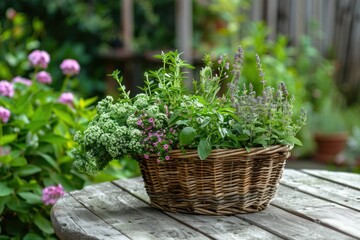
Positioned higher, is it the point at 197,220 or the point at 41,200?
the point at 197,220

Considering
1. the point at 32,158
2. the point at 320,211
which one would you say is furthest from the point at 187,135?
the point at 32,158

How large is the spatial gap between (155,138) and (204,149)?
150 millimetres

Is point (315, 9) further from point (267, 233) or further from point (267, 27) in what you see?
point (267, 233)

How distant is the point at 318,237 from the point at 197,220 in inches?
14.7

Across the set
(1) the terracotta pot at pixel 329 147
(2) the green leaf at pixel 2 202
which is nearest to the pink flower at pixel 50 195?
(2) the green leaf at pixel 2 202

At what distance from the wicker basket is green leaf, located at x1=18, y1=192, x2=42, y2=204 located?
2.74 feet

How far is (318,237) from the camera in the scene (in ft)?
6.50

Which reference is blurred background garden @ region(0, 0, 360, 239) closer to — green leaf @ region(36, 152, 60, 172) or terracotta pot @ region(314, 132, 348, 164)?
terracotta pot @ region(314, 132, 348, 164)

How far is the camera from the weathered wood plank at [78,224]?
203 cm

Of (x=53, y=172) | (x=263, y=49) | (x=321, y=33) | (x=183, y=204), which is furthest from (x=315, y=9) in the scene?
(x=183, y=204)

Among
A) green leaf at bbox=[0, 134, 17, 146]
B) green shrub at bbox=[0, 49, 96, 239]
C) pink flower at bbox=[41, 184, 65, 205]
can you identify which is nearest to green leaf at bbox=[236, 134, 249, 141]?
pink flower at bbox=[41, 184, 65, 205]

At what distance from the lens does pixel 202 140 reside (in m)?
2.08

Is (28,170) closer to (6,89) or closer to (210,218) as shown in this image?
(6,89)

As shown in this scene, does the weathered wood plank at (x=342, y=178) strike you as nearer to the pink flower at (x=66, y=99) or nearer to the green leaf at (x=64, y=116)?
the green leaf at (x=64, y=116)
